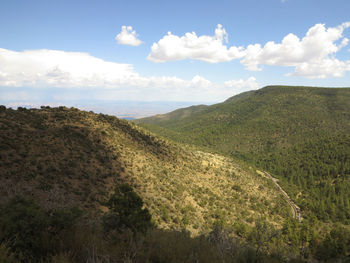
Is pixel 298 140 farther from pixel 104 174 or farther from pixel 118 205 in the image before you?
pixel 118 205

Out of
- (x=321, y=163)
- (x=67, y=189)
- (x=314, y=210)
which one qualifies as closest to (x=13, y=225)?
(x=67, y=189)

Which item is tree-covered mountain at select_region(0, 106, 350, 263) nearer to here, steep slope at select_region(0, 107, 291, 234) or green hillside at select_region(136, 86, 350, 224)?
steep slope at select_region(0, 107, 291, 234)

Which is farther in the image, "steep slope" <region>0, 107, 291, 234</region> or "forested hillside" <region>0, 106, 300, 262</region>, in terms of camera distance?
"steep slope" <region>0, 107, 291, 234</region>

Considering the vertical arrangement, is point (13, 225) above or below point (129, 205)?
above

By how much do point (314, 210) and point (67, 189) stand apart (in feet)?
235

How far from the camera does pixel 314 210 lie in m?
58.3

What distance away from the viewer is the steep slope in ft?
57.3

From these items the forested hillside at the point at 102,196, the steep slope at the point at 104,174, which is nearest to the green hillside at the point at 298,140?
the forested hillside at the point at 102,196

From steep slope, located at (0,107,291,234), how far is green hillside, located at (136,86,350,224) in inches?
1484

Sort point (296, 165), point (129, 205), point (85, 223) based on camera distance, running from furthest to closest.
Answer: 1. point (296, 165)
2. point (129, 205)
3. point (85, 223)

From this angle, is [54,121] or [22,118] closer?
[22,118]

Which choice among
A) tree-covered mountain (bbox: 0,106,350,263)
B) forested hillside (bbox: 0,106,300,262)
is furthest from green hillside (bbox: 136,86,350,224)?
tree-covered mountain (bbox: 0,106,350,263)

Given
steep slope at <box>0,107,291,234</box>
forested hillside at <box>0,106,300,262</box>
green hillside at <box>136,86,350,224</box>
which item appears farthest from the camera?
green hillside at <box>136,86,350,224</box>

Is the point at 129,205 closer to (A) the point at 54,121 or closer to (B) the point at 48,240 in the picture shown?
(B) the point at 48,240
